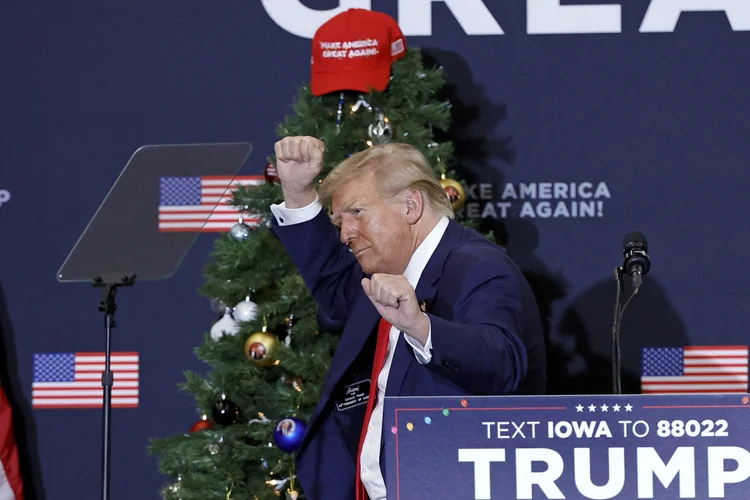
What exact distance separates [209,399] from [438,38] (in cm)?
191

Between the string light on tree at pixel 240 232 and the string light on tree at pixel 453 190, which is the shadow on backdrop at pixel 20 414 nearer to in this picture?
the string light on tree at pixel 240 232

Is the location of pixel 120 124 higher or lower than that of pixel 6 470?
higher

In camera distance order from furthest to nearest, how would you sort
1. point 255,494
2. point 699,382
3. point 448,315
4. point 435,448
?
1. point 699,382
2. point 255,494
3. point 448,315
4. point 435,448

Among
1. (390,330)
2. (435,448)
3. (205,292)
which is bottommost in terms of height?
(435,448)

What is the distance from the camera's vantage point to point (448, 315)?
2.42 metres

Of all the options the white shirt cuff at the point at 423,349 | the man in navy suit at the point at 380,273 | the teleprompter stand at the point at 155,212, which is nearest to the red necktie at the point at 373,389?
the man in navy suit at the point at 380,273

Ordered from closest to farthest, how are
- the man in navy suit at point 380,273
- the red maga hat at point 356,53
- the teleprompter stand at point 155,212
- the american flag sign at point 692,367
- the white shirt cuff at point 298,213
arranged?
the man in navy suit at point 380,273, the white shirt cuff at point 298,213, the red maga hat at point 356,53, the teleprompter stand at point 155,212, the american flag sign at point 692,367

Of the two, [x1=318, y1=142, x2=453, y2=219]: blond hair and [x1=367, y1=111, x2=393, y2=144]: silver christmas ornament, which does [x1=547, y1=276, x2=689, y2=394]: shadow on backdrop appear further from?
[x1=318, y1=142, x2=453, y2=219]: blond hair

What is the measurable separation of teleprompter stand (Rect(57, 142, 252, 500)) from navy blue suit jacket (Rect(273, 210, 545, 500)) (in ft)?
4.86

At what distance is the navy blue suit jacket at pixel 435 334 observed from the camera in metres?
2.10

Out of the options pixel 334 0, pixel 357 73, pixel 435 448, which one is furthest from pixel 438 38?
pixel 435 448

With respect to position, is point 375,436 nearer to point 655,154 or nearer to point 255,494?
point 255,494

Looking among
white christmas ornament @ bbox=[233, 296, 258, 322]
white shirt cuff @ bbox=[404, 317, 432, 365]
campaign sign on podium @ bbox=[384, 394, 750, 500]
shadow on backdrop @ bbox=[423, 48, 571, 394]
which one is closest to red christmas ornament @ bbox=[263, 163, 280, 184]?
white christmas ornament @ bbox=[233, 296, 258, 322]

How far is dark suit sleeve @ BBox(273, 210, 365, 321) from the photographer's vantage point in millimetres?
2783
